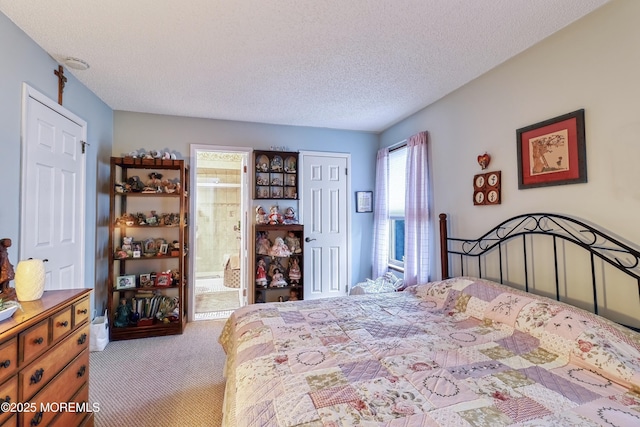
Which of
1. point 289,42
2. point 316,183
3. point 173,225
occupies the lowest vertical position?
point 173,225

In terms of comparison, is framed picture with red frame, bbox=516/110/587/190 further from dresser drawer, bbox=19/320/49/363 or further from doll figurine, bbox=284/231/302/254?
dresser drawer, bbox=19/320/49/363

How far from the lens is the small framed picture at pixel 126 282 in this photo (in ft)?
10.4

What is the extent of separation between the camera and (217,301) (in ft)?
14.5

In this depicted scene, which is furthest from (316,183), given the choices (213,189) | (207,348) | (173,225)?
(213,189)

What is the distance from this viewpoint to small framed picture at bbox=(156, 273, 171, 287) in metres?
3.26

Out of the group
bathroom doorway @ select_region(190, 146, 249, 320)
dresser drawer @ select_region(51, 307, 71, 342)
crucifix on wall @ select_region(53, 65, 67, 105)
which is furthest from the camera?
bathroom doorway @ select_region(190, 146, 249, 320)

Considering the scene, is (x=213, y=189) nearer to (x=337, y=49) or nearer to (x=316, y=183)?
(x=316, y=183)

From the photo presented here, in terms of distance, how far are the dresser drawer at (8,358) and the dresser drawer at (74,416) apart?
17.4 inches

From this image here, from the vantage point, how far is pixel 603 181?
5.50 feet

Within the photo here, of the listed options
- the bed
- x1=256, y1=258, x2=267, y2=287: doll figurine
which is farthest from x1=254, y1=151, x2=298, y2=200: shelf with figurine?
the bed

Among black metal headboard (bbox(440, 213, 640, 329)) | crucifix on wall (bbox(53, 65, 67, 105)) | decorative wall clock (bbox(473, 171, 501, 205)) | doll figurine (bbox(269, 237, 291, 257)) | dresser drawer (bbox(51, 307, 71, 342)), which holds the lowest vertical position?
dresser drawer (bbox(51, 307, 71, 342))

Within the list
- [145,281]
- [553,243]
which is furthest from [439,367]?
[145,281]

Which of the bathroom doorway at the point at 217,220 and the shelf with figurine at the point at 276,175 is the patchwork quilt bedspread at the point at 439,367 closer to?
the shelf with figurine at the point at 276,175

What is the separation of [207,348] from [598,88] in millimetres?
3554
